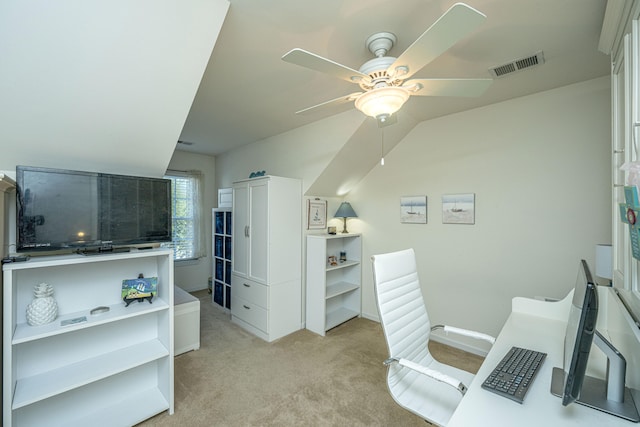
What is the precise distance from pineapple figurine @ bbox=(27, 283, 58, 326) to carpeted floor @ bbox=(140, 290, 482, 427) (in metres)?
0.95

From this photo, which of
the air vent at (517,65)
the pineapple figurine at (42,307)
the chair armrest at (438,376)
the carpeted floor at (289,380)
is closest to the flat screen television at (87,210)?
the pineapple figurine at (42,307)

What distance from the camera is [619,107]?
1375mm

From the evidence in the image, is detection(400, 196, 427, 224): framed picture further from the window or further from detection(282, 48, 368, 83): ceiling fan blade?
the window

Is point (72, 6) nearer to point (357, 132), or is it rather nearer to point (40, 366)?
point (40, 366)

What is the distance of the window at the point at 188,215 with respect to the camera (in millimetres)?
4645

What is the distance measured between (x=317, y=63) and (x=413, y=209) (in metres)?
2.35

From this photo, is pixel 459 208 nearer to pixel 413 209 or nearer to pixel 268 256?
pixel 413 209

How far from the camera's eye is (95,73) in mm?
1391

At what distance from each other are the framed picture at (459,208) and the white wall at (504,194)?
0.06 m

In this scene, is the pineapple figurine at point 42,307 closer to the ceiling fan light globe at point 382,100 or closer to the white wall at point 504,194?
the ceiling fan light globe at point 382,100

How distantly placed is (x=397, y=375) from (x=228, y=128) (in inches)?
127

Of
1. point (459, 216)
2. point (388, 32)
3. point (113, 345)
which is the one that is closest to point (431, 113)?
point (459, 216)

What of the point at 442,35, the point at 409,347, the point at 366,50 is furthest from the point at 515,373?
the point at 366,50

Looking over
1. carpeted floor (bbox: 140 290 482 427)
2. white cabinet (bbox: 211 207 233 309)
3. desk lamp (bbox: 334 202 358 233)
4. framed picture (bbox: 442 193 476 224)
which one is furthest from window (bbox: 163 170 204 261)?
framed picture (bbox: 442 193 476 224)
